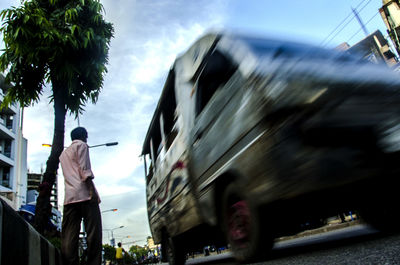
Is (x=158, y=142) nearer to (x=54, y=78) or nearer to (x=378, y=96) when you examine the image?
(x=54, y=78)

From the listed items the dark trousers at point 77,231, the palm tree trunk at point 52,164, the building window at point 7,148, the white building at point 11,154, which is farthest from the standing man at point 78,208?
the building window at point 7,148

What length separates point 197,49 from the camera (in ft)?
12.2

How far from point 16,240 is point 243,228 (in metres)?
1.78

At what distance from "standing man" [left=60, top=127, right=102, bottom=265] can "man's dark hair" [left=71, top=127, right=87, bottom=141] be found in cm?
22

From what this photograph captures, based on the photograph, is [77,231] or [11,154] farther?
[11,154]

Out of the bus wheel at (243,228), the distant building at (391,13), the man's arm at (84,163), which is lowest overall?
the bus wheel at (243,228)

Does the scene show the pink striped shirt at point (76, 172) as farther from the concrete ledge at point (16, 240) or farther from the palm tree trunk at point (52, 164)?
the palm tree trunk at point (52, 164)

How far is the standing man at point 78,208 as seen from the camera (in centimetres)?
320

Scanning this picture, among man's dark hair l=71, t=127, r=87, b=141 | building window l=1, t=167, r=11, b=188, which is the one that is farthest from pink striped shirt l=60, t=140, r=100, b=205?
building window l=1, t=167, r=11, b=188

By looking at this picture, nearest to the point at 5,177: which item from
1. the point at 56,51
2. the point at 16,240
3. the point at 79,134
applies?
the point at 56,51

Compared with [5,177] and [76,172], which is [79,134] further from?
[5,177]

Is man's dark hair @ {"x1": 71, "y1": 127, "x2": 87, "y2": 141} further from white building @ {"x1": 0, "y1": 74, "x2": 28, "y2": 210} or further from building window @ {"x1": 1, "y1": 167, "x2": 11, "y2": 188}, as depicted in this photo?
building window @ {"x1": 1, "y1": 167, "x2": 11, "y2": 188}

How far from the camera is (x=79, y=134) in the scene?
3.63 meters

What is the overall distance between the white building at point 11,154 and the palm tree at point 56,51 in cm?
2327
